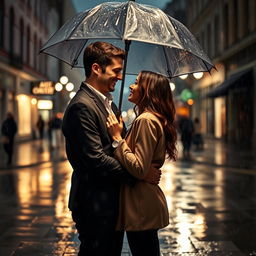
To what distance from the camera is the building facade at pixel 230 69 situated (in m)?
28.0

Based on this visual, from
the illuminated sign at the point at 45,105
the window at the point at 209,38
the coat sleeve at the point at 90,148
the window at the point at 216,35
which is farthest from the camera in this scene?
the window at the point at 209,38

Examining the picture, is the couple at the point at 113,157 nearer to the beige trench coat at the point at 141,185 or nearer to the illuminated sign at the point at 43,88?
the beige trench coat at the point at 141,185

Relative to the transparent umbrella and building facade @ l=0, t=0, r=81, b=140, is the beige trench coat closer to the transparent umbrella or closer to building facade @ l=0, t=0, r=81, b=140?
the transparent umbrella

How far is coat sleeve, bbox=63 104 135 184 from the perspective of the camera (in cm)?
307

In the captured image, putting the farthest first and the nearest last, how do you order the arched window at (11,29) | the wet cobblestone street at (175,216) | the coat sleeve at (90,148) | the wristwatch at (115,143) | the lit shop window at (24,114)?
the lit shop window at (24,114) < the arched window at (11,29) < the wet cobblestone street at (175,216) < the wristwatch at (115,143) < the coat sleeve at (90,148)

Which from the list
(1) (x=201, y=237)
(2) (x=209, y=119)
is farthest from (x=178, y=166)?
(2) (x=209, y=119)

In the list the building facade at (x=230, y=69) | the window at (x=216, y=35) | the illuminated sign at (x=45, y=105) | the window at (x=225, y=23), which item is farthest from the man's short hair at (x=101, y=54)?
the window at (x=216, y=35)

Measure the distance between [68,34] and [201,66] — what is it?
49.3 inches

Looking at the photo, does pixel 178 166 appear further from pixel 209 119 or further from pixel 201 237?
pixel 209 119

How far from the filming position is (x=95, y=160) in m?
3.05

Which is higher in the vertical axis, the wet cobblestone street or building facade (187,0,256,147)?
building facade (187,0,256,147)

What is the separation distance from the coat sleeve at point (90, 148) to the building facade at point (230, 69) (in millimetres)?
21069

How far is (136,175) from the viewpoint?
3.12 m

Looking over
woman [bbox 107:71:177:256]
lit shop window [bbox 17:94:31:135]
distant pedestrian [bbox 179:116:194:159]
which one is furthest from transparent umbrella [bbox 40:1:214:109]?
lit shop window [bbox 17:94:31:135]
